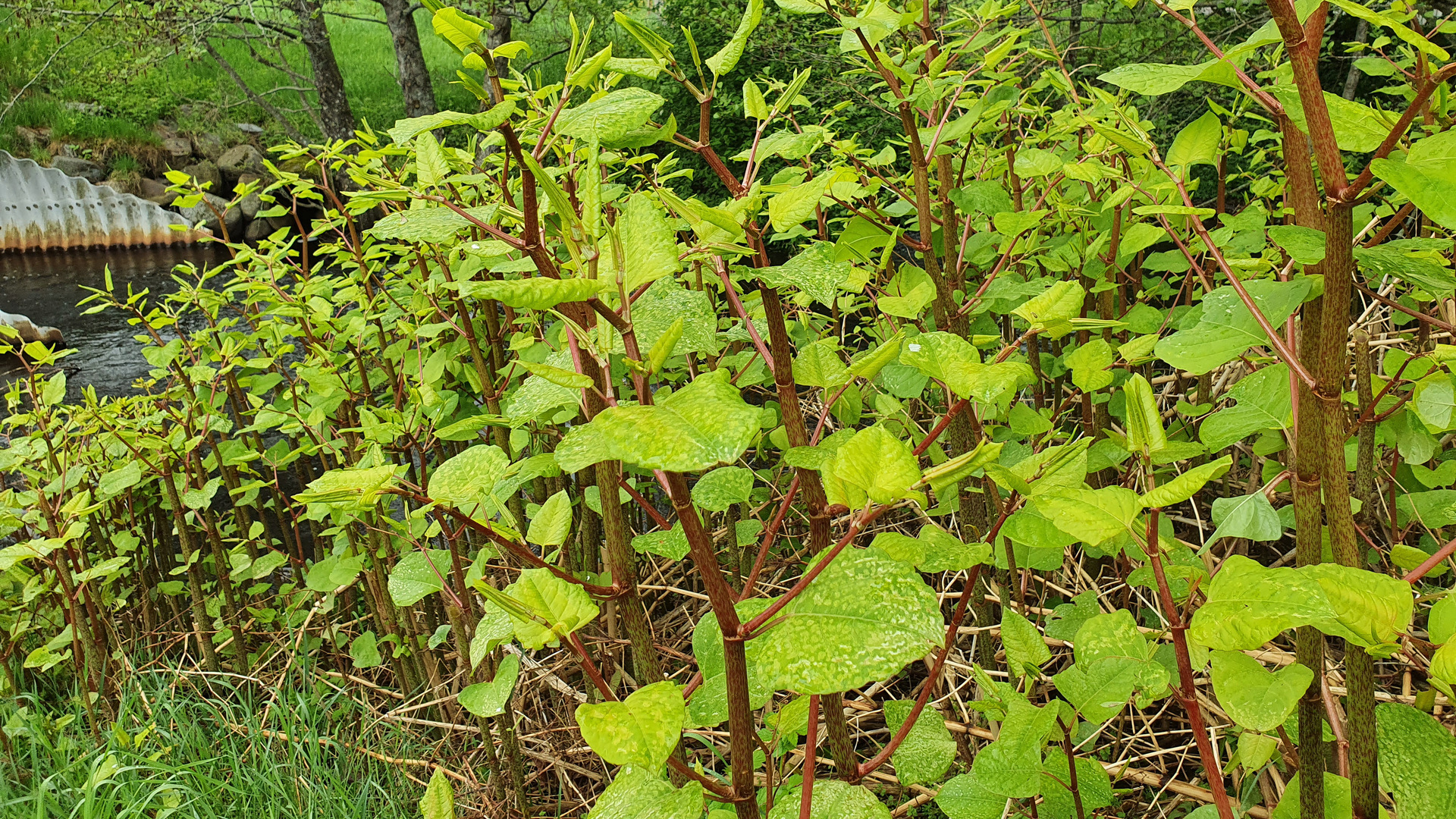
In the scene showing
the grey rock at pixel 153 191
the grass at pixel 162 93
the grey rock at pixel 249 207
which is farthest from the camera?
the grass at pixel 162 93

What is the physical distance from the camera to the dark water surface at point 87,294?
5426 millimetres

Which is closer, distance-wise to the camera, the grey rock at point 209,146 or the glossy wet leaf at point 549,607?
the glossy wet leaf at point 549,607

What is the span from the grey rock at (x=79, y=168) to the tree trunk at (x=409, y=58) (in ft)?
18.1

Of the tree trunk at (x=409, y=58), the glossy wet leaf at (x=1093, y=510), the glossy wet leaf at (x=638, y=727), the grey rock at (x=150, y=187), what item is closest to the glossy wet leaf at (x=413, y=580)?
the glossy wet leaf at (x=638, y=727)

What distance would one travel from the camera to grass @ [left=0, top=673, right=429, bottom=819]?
1636 mm

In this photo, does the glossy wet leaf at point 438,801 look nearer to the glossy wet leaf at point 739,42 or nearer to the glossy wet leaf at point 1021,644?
the glossy wet leaf at point 1021,644

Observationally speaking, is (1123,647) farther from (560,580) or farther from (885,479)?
(560,580)

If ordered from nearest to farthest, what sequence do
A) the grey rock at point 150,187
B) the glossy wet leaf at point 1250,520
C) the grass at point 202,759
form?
the glossy wet leaf at point 1250,520 < the grass at point 202,759 < the grey rock at point 150,187

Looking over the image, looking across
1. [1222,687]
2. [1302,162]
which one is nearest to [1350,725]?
[1222,687]

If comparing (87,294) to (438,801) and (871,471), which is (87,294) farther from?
(871,471)

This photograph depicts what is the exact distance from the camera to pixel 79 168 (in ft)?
33.9

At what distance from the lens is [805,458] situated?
75cm

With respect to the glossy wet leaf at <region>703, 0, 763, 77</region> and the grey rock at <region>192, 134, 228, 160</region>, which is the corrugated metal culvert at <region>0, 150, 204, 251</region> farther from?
the glossy wet leaf at <region>703, 0, 763, 77</region>

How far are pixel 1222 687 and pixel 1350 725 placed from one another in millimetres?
125
